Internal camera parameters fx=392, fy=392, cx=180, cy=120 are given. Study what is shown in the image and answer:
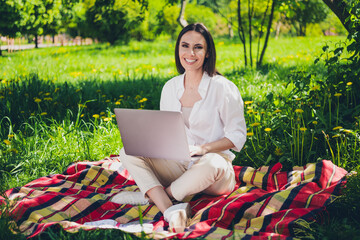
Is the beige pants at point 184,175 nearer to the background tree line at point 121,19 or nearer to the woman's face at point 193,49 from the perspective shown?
the woman's face at point 193,49

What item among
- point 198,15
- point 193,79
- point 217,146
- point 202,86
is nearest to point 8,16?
point 198,15

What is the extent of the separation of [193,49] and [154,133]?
2.04 feet

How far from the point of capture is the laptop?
214 centimetres

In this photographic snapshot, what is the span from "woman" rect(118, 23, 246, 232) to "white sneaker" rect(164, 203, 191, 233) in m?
0.09

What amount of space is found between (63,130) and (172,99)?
56.3 inches

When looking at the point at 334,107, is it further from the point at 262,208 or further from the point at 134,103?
the point at 134,103

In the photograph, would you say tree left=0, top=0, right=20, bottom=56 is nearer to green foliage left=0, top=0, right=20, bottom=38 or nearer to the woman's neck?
green foliage left=0, top=0, right=20, bottom=38

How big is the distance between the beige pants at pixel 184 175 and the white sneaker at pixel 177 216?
12 cm

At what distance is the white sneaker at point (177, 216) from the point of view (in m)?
2.06

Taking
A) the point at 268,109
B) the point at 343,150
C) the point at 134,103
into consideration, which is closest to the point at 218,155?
the point at 343,150

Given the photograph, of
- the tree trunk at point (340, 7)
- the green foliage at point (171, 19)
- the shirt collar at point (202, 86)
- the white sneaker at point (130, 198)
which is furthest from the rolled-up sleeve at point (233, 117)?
the green foliage at point (171, 19)

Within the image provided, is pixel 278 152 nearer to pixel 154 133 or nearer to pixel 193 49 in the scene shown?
pixel 193 49

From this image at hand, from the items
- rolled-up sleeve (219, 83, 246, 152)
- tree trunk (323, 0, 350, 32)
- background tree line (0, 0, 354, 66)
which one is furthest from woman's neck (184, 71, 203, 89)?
background tree line (0, 0, 354, 66)

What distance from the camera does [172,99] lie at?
2.65 metres
